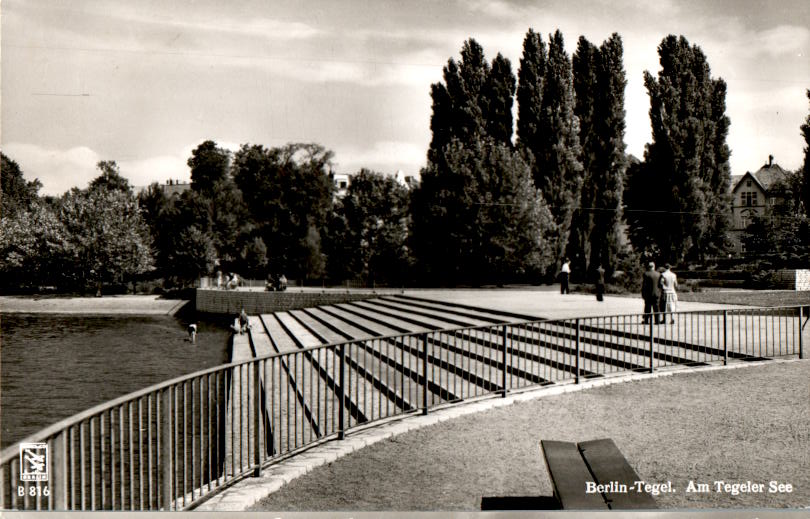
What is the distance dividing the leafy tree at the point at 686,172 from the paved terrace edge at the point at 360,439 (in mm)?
7216

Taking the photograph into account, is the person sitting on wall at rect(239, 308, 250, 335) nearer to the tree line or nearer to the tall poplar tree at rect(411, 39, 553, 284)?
the tree line

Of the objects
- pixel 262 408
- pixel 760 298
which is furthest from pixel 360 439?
pixel 760 298

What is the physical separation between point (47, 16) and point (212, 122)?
5.83 ft

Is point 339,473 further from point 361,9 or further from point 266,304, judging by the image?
point 266,304

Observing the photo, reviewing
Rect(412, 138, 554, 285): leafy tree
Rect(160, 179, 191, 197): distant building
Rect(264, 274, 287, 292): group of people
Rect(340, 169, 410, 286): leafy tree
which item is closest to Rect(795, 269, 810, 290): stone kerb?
Rect(412, 138, 554, 285): leafy tree

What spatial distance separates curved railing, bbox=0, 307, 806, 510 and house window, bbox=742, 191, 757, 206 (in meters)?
20.5

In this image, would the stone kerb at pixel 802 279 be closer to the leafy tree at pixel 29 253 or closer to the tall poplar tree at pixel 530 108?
the tall poplar tree at pixel 530 108

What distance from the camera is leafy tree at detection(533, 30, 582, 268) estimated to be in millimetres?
27281

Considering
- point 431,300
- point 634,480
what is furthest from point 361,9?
point 431,300

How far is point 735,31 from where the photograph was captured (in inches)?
282

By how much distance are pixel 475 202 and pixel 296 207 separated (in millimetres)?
23553

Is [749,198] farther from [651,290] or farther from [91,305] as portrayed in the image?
[91,305]

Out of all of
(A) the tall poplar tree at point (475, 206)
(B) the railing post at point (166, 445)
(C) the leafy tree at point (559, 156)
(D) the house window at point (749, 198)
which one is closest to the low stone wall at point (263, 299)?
(A) the tall poplar tree at point (475, 206)

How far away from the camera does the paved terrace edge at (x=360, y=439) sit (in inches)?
219
